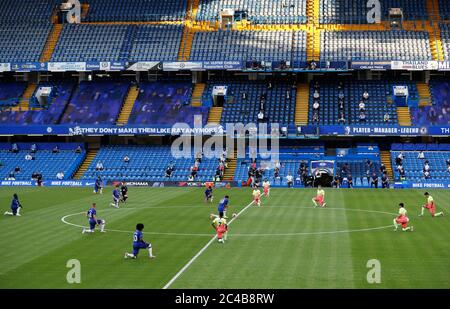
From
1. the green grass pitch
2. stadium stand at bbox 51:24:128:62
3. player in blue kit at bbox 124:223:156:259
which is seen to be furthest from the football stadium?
player in blue kit at bbox 124:223:156:259

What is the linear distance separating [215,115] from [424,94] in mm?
23784

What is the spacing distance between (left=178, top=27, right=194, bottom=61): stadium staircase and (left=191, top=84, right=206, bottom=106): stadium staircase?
3681 millimetres

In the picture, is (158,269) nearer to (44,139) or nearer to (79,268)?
(79,268)

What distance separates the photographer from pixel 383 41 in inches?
3681

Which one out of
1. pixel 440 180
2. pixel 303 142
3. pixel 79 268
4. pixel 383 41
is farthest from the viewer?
pixel 383 41

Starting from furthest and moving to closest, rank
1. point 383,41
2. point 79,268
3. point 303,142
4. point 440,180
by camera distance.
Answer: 1. point 383,41
2. point 303,142
3. point 440,180
4. point 79,268

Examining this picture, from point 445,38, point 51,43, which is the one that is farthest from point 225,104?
point 445,38

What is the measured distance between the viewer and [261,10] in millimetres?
99875

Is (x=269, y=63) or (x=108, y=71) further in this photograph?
(x=108, y=71)

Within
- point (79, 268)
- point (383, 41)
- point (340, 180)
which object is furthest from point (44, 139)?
point (79, 268)

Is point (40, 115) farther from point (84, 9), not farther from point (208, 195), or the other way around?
point (208, 195)

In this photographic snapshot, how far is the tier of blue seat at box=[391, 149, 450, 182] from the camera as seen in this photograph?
79.9 m

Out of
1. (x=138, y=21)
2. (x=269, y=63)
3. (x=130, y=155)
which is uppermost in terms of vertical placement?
(x=138, y=21)

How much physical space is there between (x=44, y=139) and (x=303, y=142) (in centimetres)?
3004
